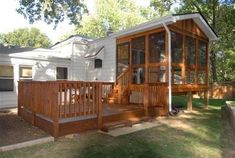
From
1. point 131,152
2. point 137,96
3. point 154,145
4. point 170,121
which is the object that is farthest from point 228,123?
point 131,152

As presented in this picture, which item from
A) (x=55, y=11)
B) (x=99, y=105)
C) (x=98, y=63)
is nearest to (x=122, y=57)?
(x=98, y=63)

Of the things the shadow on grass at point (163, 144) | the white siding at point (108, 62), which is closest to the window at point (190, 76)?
the white siding at point (108, 62)

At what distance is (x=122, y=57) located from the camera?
12.1 m

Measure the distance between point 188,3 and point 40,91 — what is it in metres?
19.2

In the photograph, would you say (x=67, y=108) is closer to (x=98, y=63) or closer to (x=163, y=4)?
(x=98, y=63)

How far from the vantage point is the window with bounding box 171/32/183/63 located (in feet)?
34.8

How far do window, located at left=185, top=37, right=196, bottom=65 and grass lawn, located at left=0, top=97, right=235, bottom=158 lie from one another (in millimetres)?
4348

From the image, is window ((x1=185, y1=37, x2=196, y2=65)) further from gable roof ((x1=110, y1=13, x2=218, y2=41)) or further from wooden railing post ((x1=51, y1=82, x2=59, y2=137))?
wooden railing post ((x1=51, y1=82, x2=59, y2=137))

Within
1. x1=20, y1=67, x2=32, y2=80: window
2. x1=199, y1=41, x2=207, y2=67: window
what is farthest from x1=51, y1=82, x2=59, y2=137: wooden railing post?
x1=199, y1=41, x2=207, y2=67: window

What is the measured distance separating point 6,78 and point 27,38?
4413 cm

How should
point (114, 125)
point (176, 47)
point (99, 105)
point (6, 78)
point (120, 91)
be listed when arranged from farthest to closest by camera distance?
point (6, 78) → point (120, 91) → point (176, 47) → point (114, 125) → point (99, 105)

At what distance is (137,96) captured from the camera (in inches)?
433

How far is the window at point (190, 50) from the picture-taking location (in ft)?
37.7

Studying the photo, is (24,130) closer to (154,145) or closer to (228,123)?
(154,145)
